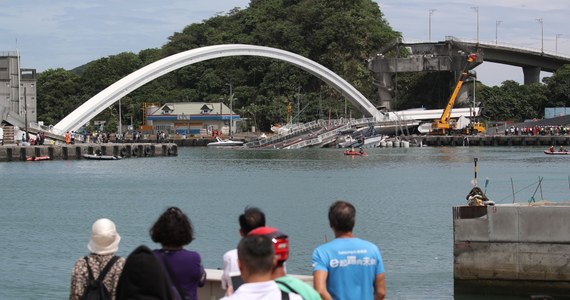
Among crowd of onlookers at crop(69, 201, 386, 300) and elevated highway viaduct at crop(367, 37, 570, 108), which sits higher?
elevated highway viaduct at crop(367, 37, 570, 108)

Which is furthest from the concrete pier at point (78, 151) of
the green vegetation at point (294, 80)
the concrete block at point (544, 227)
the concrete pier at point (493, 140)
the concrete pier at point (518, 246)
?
the concrete block at point (544, 227)

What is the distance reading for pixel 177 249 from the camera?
8320mm

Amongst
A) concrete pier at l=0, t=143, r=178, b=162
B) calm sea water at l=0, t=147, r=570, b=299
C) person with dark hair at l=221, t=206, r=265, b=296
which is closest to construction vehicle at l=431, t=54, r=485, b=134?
calm sea water at l=0, t=147, r=570, b=299

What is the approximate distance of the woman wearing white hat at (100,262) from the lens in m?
8.04

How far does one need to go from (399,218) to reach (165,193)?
51.7 ft

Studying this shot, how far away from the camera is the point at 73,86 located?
13475 centimetres

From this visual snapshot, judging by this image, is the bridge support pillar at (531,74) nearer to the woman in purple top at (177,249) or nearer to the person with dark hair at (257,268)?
the woman in purple top at (177,249)

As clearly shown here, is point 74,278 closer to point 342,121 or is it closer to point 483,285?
point 483,285

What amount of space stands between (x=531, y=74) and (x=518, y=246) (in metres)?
116

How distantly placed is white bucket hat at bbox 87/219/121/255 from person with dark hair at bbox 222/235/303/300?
1.68 m

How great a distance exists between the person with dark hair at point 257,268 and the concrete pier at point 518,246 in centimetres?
1248

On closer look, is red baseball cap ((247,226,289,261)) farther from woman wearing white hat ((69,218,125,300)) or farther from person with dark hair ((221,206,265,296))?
woman wearing white hat ((69,218,125,300))

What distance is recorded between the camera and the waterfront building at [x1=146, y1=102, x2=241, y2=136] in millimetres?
120938

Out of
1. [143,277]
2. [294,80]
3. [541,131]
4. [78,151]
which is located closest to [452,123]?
[541,131]
